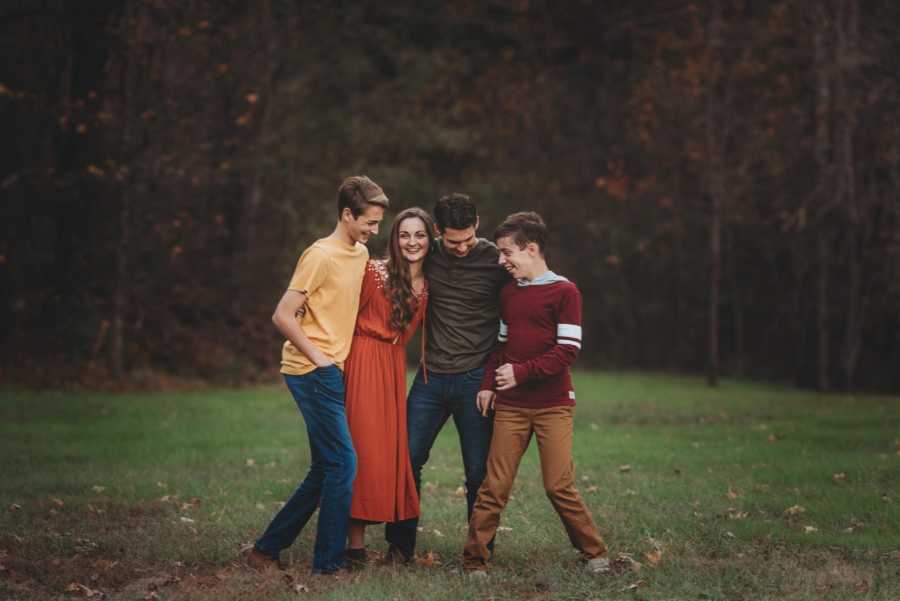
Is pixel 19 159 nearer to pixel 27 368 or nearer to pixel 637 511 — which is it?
pixel 27 368

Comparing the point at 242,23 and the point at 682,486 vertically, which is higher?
the point at 242,23

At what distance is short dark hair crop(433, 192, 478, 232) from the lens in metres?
6.16

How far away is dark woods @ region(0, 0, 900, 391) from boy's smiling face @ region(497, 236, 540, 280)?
12.6 meters

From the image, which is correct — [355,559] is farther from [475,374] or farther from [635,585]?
[635,585]

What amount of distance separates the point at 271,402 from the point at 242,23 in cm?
917

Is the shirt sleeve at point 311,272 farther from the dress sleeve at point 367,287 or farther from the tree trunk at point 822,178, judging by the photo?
the tree trunk at point 822,178

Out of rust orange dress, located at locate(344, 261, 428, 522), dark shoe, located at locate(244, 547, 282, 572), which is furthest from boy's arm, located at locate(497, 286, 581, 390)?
dark shoe, located at locate(244, 547, 282, 572)

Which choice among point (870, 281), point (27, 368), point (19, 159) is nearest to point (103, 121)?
point (19, 159)

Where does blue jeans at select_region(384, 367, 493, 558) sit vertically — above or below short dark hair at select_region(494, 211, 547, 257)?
below

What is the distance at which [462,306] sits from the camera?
6.34 meters

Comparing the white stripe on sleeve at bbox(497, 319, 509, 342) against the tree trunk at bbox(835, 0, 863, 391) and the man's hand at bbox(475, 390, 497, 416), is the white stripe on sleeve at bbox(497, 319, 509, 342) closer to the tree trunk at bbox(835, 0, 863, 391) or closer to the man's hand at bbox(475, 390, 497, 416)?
the man's hand at bbox(475, 390, 497, 416)

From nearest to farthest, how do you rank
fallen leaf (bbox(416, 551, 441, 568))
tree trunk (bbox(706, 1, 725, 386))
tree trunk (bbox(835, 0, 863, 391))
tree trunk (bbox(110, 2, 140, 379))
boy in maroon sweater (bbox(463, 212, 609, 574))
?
boy in maroon sweater (bbox(463, 212, 609, 574))
fallen leaf (bbox(416, 551, 441, 568))
tree trunk (bbox(110, 2, 140, 379))
tree trunk (bbox(835, 0, 863, 391))
tree trunk (bbox(706, 1, 725, 386))

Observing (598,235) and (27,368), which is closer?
(27,368)

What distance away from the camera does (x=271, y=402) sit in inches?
674
